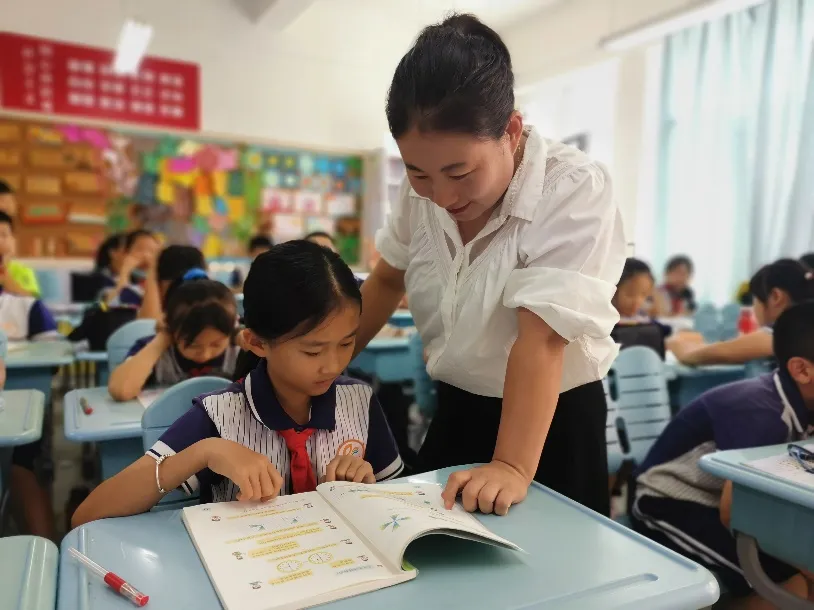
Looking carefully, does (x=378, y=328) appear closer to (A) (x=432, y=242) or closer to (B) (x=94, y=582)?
(A) (x=432, y=242)

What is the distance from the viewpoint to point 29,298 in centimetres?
283

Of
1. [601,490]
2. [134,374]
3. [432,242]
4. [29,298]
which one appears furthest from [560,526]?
[29,298]

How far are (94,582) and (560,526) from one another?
1.63ft

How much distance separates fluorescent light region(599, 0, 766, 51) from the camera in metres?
4.00

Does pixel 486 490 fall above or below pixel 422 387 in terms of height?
above

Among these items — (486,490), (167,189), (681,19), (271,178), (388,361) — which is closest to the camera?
(486,490)

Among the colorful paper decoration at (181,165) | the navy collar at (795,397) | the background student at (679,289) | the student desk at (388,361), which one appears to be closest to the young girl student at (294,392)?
the navy collar at (795,397)

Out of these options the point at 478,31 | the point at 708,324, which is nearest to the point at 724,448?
the point at 478,31

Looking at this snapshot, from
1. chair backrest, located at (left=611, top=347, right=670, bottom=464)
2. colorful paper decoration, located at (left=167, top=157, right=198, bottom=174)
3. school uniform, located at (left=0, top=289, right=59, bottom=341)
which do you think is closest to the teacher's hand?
chair backrest, located at (left=611, top=347, right=670, bottom=464)

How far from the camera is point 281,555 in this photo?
2.11 feet

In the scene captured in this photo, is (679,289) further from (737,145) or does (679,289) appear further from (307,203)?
(307,203)

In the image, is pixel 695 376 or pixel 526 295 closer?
pixel 526 295

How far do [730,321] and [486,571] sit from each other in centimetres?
392

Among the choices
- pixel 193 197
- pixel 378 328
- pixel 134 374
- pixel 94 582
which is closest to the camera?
pixel 94 582
